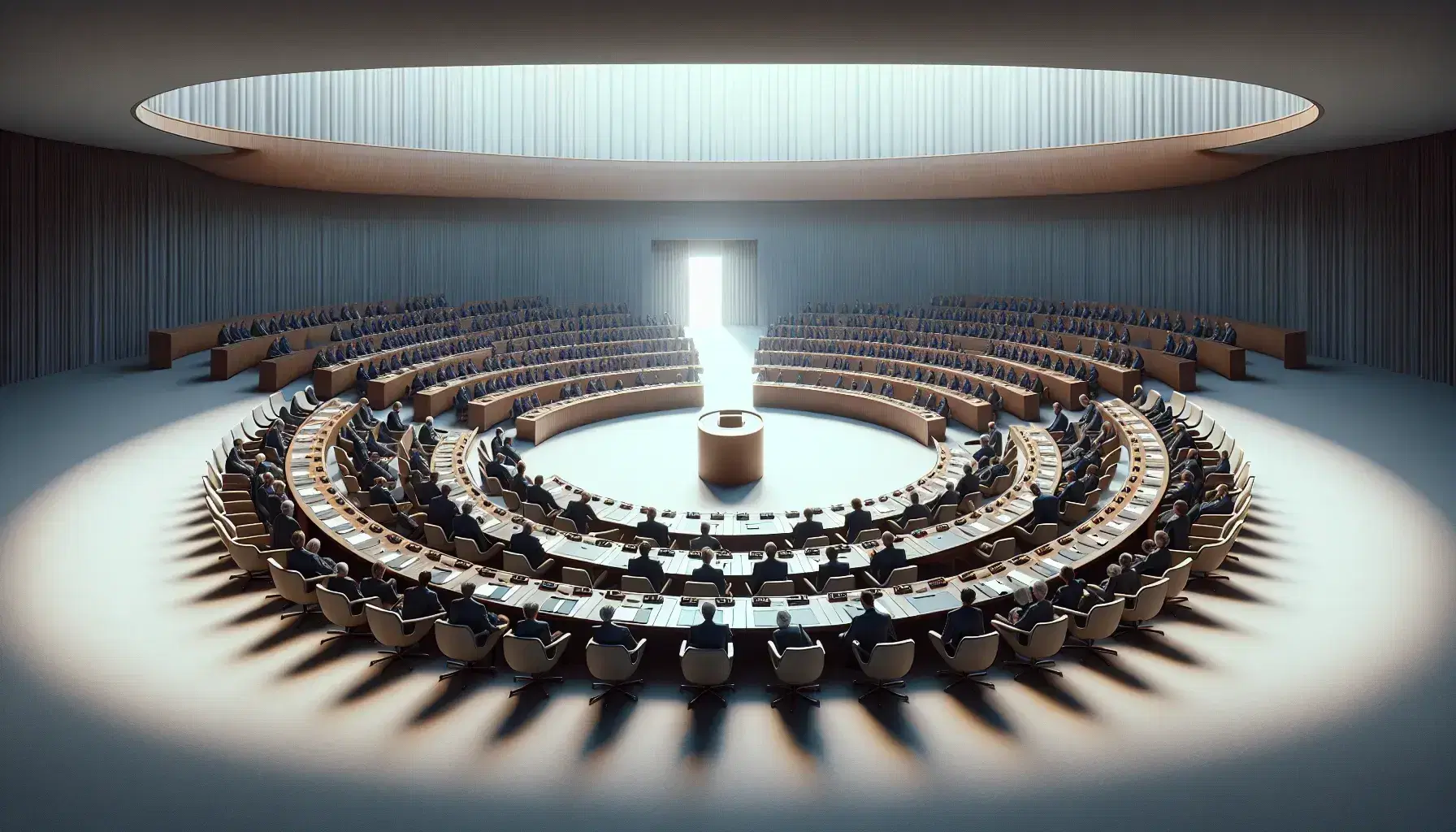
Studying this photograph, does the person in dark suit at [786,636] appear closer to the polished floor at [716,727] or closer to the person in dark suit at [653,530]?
the polished floor at [716,727]

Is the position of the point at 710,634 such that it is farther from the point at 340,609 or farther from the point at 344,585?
the point at 344,585

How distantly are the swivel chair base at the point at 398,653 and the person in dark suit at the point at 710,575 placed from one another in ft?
7.88

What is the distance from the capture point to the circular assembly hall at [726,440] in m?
5.94

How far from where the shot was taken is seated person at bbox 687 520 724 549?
390 inches

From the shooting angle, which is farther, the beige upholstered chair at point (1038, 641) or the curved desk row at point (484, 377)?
the curved desk row at point (484, 377)

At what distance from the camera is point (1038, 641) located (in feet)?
22.9

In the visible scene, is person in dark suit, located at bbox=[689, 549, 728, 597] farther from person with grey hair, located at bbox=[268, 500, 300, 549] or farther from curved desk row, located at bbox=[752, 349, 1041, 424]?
curved desk row, located at bbox=[752, 349, 1041, 424]

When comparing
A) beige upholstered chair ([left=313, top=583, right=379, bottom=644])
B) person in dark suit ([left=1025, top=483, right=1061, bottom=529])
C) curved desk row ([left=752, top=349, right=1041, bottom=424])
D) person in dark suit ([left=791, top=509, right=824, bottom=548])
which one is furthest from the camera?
curved desk row ([left=752, top=349, right=1041, bottom=424])

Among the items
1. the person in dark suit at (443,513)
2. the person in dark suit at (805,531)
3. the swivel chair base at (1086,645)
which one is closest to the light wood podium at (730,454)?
the person in dark suit at (805,531)

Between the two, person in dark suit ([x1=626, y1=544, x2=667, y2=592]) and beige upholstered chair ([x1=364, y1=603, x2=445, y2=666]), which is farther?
person in dark suit ([x1=626, y1=544, x2=667, y2=592])

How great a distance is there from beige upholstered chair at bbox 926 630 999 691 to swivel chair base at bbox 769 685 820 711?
0.91 meters

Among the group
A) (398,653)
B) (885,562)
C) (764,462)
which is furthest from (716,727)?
(764,462)

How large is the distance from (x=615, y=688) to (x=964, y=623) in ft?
8.24

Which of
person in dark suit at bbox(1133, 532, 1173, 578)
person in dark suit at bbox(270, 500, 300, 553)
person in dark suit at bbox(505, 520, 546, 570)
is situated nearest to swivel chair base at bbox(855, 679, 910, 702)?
person in dark suit at bbox(1133, 532, 1173, 578)
